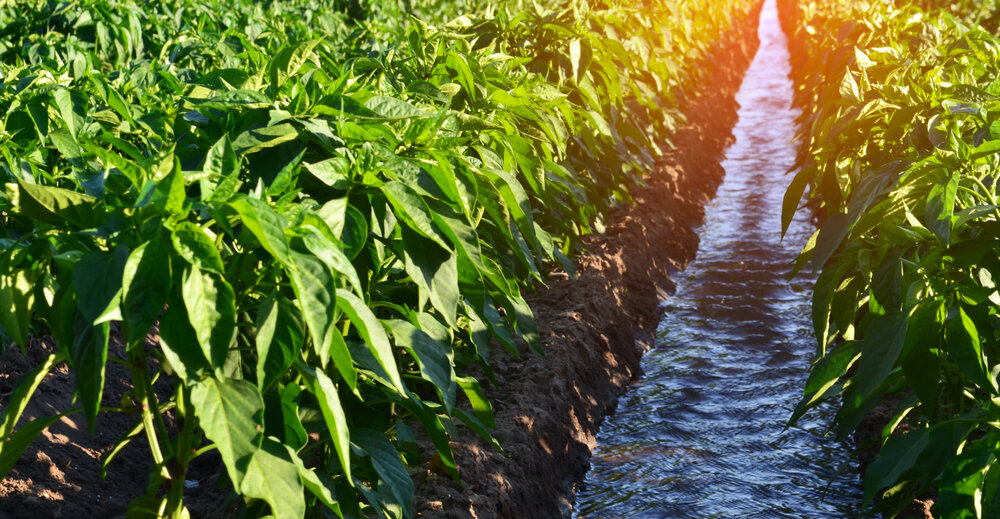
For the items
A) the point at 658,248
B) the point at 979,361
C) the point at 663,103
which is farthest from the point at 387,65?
the point at 663,103

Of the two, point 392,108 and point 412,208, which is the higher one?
point 392,108

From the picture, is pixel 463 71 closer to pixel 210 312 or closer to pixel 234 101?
pixel 234 101

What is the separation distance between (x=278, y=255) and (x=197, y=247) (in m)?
0.15

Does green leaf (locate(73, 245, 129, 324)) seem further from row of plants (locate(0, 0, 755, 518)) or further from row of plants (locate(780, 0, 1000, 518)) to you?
row of plants (locate(780, 0, 1000, 518))

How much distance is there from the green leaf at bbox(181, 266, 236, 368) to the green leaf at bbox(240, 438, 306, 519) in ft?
0.58

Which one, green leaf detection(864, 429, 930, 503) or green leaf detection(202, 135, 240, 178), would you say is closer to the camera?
green leaf detection(202, 135, 240, 178)

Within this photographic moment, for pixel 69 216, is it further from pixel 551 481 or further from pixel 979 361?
pixel 551 481

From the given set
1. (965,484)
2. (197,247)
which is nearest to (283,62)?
(197,247)

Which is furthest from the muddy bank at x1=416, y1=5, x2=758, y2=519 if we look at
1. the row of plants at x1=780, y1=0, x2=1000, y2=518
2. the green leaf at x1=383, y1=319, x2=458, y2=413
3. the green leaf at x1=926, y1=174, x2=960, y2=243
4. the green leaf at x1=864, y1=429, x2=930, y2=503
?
the green leaf at x1=926, y1=174, x2=960, y2=243

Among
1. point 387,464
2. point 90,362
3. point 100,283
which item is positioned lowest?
point 387,464

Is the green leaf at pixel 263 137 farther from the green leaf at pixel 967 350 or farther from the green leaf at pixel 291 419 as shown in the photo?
the green leaf at pixel 967 350

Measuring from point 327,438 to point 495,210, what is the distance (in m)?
0.82

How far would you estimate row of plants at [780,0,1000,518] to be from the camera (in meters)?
2.06

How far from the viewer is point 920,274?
2.31 m
